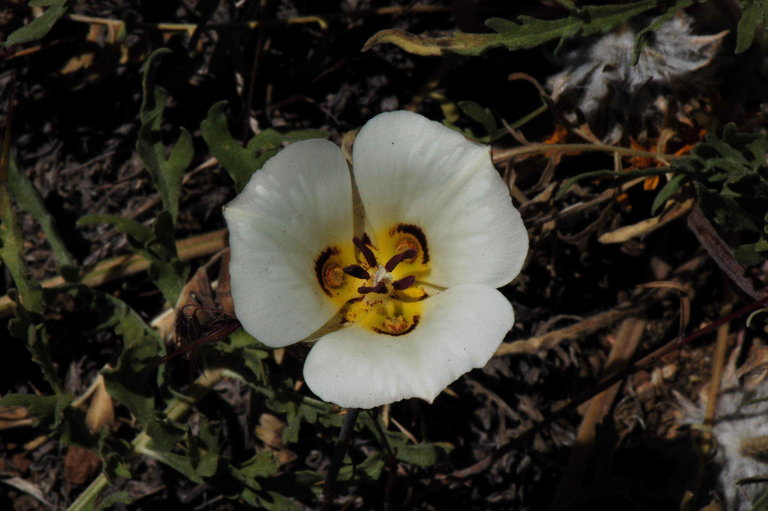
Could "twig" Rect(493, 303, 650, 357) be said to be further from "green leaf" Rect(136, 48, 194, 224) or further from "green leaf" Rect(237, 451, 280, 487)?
"green leaf" Rect(136, 48, 194, 224)

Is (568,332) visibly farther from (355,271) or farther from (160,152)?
(160,152)

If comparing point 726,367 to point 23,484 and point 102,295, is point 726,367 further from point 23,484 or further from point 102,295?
point 23,484

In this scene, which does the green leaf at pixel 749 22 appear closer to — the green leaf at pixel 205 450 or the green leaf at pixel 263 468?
the green leaf at pixel 263 468

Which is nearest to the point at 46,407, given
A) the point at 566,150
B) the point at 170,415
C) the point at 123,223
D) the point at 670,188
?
the point at 170,415

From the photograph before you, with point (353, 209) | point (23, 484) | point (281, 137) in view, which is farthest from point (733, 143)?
point (23, 484)

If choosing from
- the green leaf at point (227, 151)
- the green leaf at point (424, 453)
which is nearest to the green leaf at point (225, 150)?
the green leaf at point (227, 151)

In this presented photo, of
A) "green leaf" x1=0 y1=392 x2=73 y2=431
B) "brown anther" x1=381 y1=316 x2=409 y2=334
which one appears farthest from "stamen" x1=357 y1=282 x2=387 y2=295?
"green leaf" x1=0 y1=392 x2=73 y2=431
